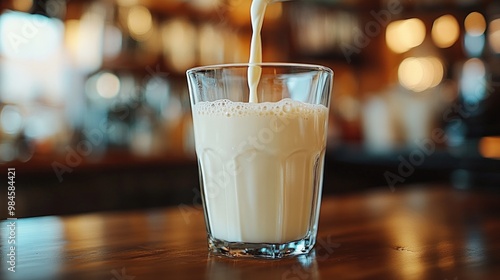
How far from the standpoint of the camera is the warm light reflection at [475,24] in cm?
299

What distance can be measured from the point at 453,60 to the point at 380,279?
11.6 feet

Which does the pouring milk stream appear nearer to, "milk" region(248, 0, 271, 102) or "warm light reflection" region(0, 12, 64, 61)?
"milk" region(248, 0, 271, 102)

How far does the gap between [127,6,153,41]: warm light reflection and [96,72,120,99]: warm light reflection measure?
10.0 inches

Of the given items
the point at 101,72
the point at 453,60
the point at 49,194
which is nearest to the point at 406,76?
the point at 453,60

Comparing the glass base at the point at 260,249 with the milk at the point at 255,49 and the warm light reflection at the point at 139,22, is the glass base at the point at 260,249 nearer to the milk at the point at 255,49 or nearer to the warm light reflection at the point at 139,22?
the milk at the point at 255,49

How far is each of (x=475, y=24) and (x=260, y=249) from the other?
9.72 ft

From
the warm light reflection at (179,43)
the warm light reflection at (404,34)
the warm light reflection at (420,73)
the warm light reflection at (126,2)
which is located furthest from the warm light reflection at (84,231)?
the warm light reflection at (404,34)

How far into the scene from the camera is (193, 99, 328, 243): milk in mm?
611

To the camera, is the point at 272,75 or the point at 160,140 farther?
the point at 160,140

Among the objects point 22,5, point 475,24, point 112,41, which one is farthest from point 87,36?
point 475,24

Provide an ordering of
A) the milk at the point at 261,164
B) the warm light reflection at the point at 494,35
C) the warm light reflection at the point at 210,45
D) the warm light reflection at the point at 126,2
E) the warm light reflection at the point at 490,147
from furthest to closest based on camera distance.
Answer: the warm light reflection at the point at 210,45
the warm light reflection at the point at 126,2
the warm light reflection at the point at 494,35
the warm light reflection at the point at 490,147
the milk at the point at 261,164

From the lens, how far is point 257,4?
667mm

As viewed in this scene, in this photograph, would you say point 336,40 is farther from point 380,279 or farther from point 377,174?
point 380,279

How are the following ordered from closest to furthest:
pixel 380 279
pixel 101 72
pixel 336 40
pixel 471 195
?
1. pixel 380 279
2. pixel 471 195
3. pixel 101 72
4. pixel 336 40
